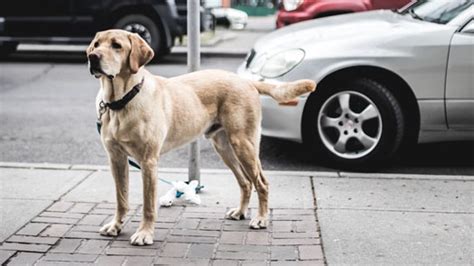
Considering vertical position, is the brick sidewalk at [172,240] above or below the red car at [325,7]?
below

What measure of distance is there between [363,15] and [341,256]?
11.7 feet

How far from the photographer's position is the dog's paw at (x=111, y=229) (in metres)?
4.73

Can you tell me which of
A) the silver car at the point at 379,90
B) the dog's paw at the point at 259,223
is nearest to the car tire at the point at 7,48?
the silver car at the point at 379,90

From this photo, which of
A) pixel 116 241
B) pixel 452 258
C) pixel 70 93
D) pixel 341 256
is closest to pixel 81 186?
pixel 116 241

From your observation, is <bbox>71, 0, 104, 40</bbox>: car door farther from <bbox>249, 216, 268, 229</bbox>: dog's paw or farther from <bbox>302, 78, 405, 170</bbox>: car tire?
<bbox>249, 216, 268, 229</bbox>: dog's paw

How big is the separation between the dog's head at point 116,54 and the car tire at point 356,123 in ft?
7.74

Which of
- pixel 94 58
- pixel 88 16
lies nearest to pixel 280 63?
pixel 94 58

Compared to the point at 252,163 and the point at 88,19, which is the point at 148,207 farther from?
the point at 88,19

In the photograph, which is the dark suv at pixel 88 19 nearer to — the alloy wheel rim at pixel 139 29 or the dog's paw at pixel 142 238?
the alloy wheel rim at pixel 139 29

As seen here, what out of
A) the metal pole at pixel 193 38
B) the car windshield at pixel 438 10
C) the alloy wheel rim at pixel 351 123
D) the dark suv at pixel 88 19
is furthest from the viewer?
the dark suv at pixel 88 19

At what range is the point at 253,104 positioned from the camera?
16.1ft

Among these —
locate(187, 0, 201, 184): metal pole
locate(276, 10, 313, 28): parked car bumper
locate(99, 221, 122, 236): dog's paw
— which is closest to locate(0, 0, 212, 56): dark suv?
locate(276, 10, 313, 28): parked car bumper

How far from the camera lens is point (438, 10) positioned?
22.3 ft

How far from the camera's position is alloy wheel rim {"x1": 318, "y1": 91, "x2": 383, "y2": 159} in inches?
250
